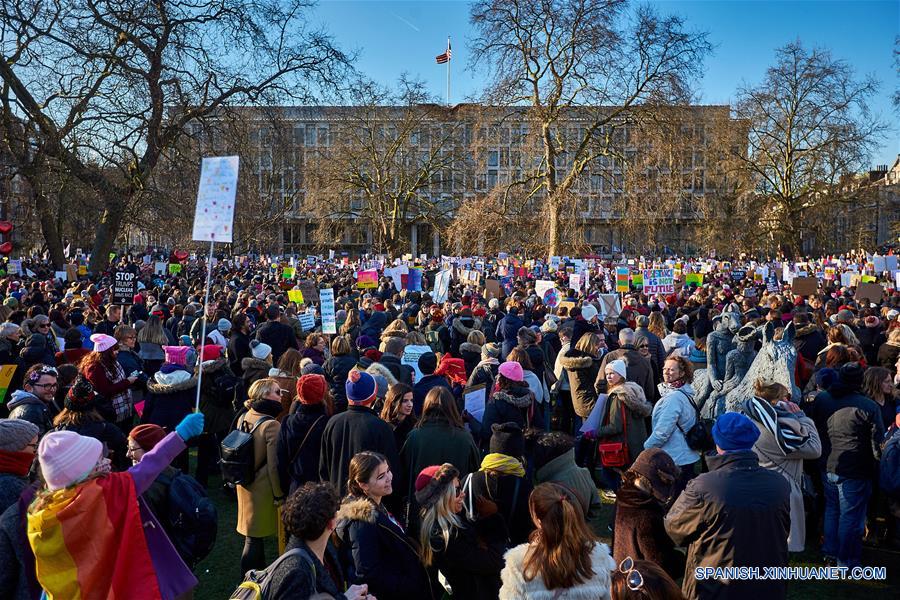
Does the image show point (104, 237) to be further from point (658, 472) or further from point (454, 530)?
point (658, 472)

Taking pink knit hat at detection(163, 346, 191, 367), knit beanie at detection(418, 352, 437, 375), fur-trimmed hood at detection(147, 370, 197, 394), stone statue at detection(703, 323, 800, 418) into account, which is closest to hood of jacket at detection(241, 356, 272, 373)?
pink knit hat at detection(163, 346, 191, 367)

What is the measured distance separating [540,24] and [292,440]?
2799 cm

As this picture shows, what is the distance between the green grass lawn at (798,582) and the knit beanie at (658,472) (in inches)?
79.9

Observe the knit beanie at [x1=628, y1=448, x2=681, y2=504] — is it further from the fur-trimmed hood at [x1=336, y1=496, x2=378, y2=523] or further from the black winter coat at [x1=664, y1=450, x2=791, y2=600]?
the fur-trimmed hood at [x1=336, y1=496, x2=378, y2=523]

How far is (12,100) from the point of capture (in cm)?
2014

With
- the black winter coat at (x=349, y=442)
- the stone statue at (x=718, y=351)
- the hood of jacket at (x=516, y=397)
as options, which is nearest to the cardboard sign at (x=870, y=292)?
the stone statue at (x=718, y=351)

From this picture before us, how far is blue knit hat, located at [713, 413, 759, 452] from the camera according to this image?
358 cm

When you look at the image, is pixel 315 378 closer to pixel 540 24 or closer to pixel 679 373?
pixel 679 373

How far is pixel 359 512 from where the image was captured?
3.53m

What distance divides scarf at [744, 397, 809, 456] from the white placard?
14.0 feet

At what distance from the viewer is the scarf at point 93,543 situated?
9.50ft

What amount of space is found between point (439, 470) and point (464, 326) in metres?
6.80

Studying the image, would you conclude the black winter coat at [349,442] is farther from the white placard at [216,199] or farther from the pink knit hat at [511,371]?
the white placard at [216,199]

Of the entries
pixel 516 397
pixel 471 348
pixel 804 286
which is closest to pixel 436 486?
pixel 516 397
